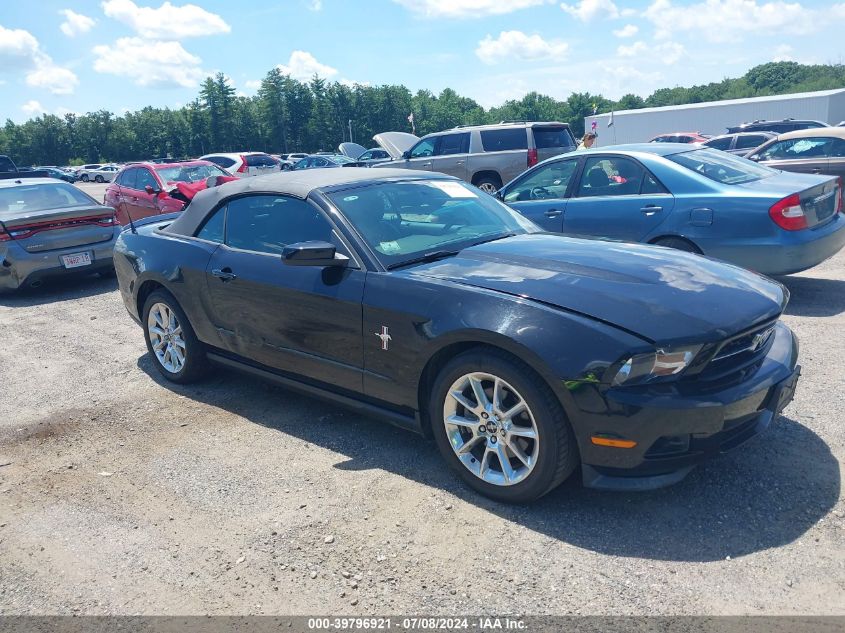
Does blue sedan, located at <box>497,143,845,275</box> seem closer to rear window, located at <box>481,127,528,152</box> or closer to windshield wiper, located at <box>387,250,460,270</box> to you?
windshield wiper, located at <box>387,250,460,270</box>

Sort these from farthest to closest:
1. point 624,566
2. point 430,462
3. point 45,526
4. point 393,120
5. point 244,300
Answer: point 393,120 < point 244,300 < point 430,462 < point 45,526 < point 624,566

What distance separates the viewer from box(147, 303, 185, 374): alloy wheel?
5.08 meters

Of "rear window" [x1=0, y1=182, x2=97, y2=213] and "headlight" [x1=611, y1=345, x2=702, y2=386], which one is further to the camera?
"rear window" [x1=0, y1=182, x2=97, y2=213]

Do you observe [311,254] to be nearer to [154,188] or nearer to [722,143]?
[154,188]

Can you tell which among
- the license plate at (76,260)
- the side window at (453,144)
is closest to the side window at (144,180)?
the license plate at (76,260)

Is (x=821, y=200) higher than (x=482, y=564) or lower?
higher

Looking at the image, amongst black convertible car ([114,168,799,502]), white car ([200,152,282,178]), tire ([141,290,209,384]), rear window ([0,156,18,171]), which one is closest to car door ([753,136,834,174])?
black convertible car ([114,168,799,502])

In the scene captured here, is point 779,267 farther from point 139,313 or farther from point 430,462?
point 139,313

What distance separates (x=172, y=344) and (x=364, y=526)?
2686 millimetres

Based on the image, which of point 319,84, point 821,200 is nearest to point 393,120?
point 319,84

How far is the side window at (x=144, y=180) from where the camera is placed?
1254cm

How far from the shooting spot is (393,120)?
9625 cm

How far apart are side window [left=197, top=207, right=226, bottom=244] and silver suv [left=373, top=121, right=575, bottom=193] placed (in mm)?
9734

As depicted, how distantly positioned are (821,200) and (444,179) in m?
3.80
